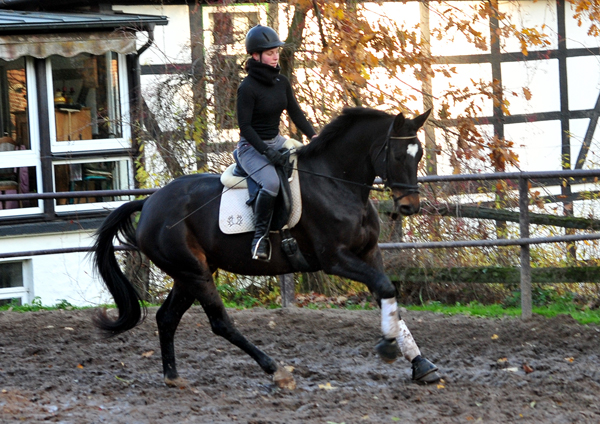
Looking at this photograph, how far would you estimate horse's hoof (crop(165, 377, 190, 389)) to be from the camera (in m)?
5.69

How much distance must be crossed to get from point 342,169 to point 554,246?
3.94 m

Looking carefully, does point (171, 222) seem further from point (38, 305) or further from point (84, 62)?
point (84, 62)

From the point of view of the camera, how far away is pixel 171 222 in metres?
6.00

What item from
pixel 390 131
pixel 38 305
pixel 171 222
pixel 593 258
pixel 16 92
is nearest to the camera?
pixel 390 131

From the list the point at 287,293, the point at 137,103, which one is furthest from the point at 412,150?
the point at 137,103

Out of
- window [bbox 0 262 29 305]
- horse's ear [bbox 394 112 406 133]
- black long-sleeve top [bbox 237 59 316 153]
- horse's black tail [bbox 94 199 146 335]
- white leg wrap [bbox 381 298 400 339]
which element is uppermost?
black long-sleeve top [bbox 237 59 316 153]

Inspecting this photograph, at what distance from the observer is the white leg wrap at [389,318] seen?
17.3 ft

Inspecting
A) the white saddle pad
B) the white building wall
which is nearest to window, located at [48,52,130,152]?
the white building wall

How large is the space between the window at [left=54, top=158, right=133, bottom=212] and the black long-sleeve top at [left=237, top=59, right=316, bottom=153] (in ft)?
22.7

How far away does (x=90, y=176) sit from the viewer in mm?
12383

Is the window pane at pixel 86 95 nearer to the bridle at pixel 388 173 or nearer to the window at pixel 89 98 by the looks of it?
the window at pixel 89 98

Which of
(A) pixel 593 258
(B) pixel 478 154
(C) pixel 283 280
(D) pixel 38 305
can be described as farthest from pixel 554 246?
(D) pixel 38 305

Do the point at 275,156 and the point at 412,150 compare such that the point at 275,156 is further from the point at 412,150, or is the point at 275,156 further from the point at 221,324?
the point at 221,324

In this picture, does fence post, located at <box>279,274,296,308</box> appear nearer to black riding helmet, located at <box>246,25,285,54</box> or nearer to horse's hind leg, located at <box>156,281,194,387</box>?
horse's hind leg, located at <box>156,281,194,387</box>
